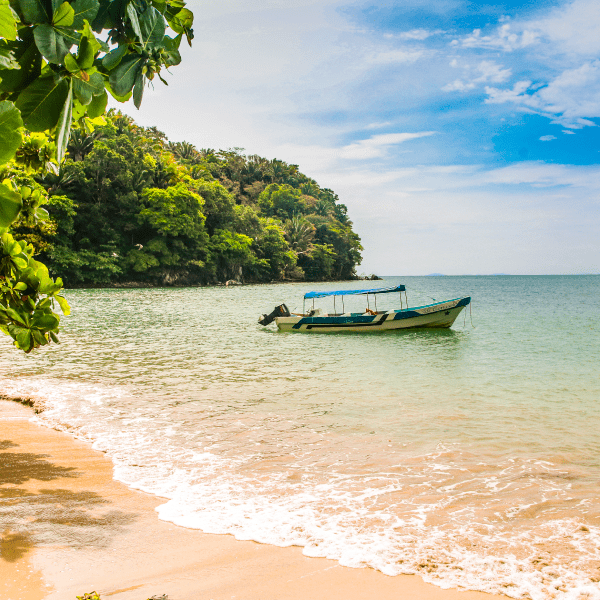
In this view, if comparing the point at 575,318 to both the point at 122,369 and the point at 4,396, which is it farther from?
the point at 4,396

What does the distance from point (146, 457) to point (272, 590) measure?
9.58 feet

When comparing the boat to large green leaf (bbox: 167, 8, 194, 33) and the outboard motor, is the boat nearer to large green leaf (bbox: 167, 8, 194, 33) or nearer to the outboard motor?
the outboard motor

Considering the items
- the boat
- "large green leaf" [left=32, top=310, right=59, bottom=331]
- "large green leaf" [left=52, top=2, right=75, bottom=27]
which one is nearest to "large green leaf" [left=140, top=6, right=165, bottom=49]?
"large green leaf" [left=52, top=2, right=75, bottom=27]

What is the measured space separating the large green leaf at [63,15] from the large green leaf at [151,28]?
12.4 inches

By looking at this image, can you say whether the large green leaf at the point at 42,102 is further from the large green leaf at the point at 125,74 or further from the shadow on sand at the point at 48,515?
the shadow on sand at the point at 48,515

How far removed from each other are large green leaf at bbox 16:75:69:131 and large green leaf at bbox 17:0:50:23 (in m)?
0.21

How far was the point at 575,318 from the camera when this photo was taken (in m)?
24.2

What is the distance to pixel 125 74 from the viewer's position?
1908 millimetres

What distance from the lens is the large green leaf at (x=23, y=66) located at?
5.82ft

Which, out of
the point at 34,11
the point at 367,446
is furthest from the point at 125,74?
the point at 367,446

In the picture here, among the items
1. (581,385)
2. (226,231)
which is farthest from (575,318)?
(226,231)

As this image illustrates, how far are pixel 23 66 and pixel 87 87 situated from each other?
0.97ft

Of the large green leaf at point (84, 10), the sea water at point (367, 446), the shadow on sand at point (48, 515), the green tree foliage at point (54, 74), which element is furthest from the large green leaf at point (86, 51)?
→ the sea water at point (367, 446)

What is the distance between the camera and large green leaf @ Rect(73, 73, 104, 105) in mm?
1721
